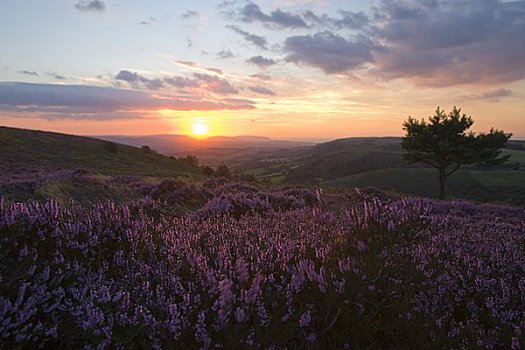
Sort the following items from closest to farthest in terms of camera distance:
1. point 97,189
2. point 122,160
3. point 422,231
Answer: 1. point 422,231
2. point 97,189
3. point 122,160

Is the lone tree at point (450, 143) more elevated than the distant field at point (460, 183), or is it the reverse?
the lone tree at point (450, 143)

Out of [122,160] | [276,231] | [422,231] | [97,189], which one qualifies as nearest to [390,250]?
[422,231]

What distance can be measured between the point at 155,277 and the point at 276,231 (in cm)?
207

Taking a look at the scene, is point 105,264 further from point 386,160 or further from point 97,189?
point 386,160

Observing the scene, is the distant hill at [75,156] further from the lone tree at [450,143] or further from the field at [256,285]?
the field at [256,285]

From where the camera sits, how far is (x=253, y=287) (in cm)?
260

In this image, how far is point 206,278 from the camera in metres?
3.05

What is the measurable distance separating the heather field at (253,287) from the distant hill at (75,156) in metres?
27.9

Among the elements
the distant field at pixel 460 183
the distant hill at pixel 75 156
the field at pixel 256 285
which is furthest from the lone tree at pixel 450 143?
the field at pixel 256 285

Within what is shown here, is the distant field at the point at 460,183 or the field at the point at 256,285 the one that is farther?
the distant field at the point at 460,183

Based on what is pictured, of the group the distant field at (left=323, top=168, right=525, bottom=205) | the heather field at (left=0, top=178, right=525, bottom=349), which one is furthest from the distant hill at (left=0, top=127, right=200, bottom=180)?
the heather field at (left=0, top=178, right=525, bottom=349)

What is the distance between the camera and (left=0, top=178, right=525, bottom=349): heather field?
240 centimetres

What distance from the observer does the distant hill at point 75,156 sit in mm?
33000

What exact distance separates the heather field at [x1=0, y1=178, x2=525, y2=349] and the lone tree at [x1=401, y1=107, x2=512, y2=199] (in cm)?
3161
